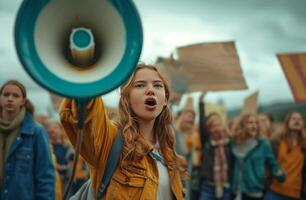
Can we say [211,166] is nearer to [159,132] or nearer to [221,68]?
[221,68]

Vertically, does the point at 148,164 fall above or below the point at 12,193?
above

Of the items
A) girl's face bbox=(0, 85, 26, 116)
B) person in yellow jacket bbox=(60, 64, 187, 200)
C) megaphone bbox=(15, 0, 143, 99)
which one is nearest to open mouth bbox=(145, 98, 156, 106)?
person in yellow jacket bbox=(60, 64, 187, 200)

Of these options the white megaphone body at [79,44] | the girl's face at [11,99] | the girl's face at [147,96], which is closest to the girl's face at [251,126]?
the girl's face at [11,99]

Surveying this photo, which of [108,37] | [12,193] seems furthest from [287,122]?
[108,37]

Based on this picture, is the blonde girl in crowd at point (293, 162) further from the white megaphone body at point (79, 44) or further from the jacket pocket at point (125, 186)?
the white megaphone body at point (79, 44)

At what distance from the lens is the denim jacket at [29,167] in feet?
13.0

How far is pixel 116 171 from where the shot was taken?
2.61 meters

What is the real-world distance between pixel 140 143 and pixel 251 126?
A: 471cm

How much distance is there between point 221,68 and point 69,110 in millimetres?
5467

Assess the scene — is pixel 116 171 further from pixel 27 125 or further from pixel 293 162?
pixel 293 162

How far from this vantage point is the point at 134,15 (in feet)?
6.94

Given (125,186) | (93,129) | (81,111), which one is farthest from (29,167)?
(81,111)

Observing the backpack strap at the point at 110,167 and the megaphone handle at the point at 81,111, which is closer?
the megaphone handle at the point at 81,111

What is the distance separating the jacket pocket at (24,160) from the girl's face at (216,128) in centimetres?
358
